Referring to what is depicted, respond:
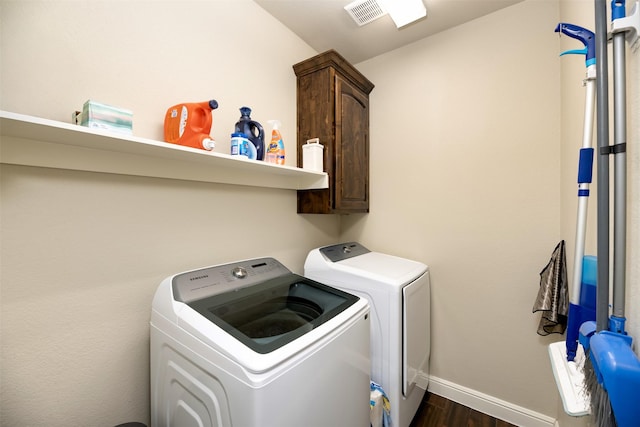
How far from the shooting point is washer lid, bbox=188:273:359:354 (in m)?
0.83

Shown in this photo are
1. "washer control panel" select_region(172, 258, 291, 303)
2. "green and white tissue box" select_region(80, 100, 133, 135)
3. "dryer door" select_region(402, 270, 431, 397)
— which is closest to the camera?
"green and white tissue box" select_region(80, 100, 133, 135)

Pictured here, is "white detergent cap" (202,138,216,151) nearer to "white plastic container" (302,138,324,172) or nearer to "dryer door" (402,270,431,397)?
"white plastic container" (302,138,324,172)

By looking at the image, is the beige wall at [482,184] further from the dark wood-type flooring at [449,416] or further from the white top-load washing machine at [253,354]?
the white top-load washing machine at [253,354]

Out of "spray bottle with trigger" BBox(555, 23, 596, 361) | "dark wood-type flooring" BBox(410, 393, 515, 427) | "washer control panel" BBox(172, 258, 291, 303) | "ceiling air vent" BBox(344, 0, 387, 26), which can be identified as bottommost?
"dark wood-type flooring" BBox(410, 393, 515, 427)

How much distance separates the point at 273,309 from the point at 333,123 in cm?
137

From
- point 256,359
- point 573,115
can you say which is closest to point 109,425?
point 256,359

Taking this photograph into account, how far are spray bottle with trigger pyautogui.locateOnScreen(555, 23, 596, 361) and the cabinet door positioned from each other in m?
1.26

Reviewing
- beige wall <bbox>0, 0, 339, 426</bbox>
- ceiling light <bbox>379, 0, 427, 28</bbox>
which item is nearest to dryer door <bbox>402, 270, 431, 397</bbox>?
beige wall <bbox>0, 0, 339, 426</bbox>

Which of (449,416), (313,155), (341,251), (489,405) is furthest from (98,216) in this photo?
(489,405)

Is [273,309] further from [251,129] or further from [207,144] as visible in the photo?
[251,129]

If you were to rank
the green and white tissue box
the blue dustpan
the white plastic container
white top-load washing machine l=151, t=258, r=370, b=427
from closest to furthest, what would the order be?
the blue dustpan < white top-load washing machine l=151, t=258, r=370, b=427 < the green and white tissue box < the white plastic container

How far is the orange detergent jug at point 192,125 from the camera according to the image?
1078 millimetres

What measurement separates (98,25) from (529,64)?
2.41 metres

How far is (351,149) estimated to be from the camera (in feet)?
6.62
